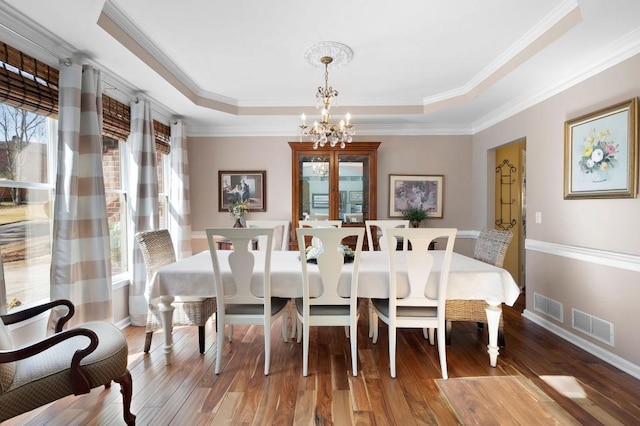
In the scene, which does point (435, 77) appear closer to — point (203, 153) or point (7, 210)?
point (203, 153)

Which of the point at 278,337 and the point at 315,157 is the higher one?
the point at 315,157

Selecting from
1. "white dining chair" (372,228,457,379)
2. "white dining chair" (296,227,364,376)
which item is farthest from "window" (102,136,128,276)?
"white dining chair" (372,228,457,379)

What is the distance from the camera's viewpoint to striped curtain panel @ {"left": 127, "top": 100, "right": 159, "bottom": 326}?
10.2ft

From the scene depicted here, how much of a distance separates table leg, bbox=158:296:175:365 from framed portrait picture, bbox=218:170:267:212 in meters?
2.33

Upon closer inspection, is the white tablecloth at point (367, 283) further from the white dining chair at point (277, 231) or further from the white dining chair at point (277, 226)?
the white dining chair at point (277, 226)

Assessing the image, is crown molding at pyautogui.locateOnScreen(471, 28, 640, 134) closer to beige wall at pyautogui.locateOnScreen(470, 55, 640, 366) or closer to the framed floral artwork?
beige wall at pyautogui.locateOnScreen(470, 55, 640, 366)

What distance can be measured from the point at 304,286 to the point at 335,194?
224cm

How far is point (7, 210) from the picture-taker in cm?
206

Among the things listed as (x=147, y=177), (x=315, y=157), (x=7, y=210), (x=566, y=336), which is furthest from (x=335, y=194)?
(x=7, y=210)

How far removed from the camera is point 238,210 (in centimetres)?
418

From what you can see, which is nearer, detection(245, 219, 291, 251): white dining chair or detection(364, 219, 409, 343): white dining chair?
detection(364, 219, 409, 343): white dining chair

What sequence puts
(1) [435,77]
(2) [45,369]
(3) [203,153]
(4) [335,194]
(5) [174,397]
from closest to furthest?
(2) [45,369] < (5) [174,397] < (1) [435,77] < (4) [335,194] < (3) [203,153]

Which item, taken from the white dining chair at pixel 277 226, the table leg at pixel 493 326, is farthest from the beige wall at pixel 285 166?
the table leg at pixel 493 326

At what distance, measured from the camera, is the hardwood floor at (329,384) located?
1.71 m
